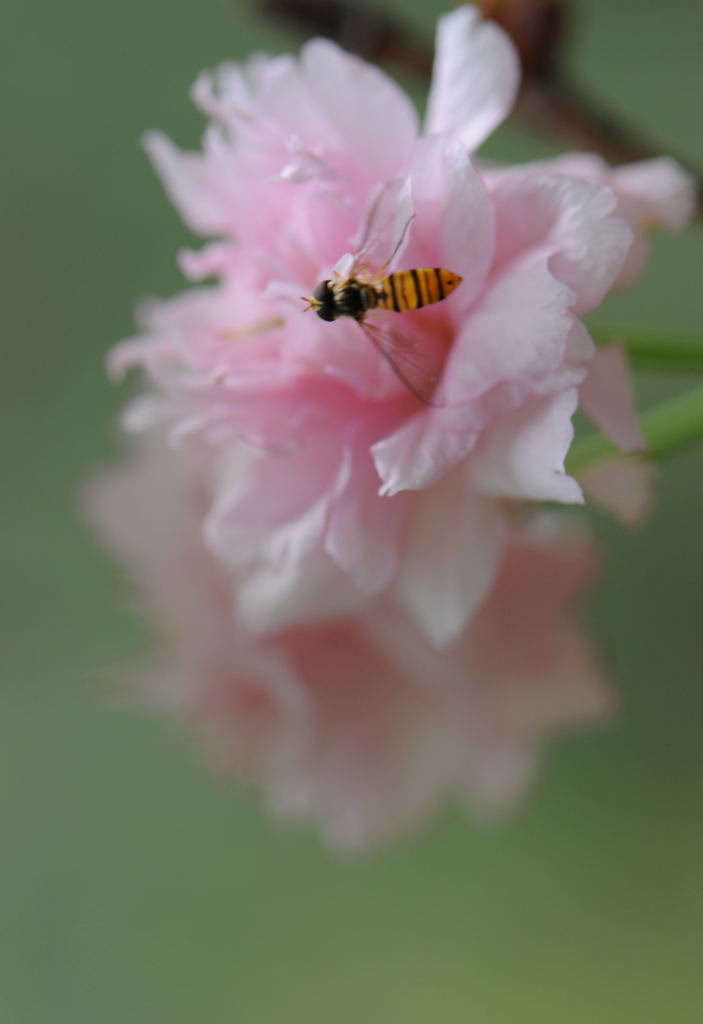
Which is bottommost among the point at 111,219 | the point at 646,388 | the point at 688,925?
the point at 688,925

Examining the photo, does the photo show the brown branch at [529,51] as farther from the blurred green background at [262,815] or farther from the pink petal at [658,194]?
the blurred green background at [262,815]

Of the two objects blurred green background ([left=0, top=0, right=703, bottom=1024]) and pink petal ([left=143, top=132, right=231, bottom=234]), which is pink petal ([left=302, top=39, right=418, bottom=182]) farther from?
blurred green background ([left=0, top=0, right=703, bottom=1024])

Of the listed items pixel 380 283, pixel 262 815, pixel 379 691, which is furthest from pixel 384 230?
pixel 262 815

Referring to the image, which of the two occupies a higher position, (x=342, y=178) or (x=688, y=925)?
(x=342, y=178)

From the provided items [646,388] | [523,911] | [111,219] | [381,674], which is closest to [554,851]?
[523,911]

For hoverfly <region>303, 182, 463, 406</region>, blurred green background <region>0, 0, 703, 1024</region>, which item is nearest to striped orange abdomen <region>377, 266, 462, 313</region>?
hoverfly <region>303, 182, 463, 406</region>

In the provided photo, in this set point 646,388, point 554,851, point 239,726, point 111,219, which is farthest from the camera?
point 111,219

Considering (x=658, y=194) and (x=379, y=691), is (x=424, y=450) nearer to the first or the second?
(x=658, y=194)

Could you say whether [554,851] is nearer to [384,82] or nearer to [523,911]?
Answer: [523,911]
